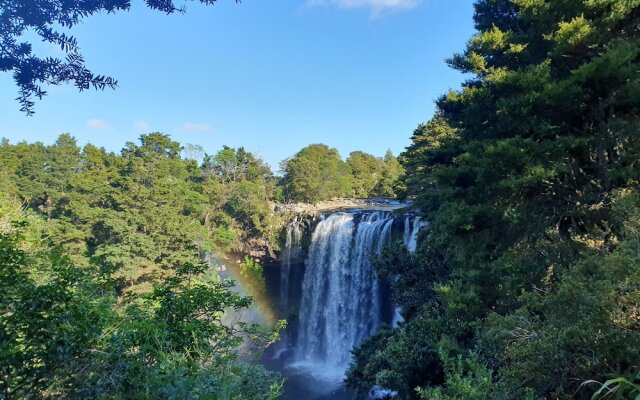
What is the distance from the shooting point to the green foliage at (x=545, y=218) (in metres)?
4.19

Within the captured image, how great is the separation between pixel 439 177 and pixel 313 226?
15964 mm

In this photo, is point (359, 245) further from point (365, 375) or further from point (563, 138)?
point (563, 138)

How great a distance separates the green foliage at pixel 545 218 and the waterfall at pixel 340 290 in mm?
9648

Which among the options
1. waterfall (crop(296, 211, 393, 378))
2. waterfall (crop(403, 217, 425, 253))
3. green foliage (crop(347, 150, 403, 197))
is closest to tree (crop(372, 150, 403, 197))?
green foliage (crop(347, 150, 403, 197))

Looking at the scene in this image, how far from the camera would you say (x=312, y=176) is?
30312mm

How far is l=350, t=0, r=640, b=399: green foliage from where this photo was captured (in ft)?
13.7

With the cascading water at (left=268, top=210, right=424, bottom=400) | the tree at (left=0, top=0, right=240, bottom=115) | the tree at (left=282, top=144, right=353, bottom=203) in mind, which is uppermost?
the tree at (left=282, top=144, right=353, bottom=203)

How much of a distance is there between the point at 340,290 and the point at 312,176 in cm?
1120

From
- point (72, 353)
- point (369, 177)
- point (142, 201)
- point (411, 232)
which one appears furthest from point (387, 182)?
point (72, 353)

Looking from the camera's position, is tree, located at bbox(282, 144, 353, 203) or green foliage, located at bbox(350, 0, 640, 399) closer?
green foliage, located at bbox(350, 0, 640, 399)

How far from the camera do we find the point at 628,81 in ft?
21.8

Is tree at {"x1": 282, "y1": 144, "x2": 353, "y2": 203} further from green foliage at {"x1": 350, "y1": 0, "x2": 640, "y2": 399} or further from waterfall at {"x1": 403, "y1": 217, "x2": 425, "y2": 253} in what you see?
green foliage at {"x1": 350, "y1": 0, "x2": 640, "y2": 399}

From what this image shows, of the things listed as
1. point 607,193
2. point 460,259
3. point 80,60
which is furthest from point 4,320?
point 607,193

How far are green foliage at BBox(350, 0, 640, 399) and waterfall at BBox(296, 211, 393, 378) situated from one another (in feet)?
31.7
